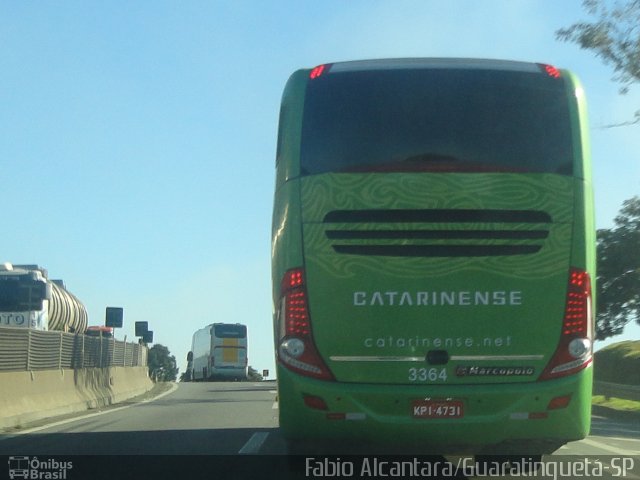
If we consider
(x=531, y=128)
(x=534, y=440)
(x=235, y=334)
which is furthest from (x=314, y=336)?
(x=235, y=334)

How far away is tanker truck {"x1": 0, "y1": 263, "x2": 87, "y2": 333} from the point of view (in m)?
25.9

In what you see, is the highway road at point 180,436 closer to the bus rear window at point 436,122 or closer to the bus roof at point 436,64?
the bus rear window at point 436,122

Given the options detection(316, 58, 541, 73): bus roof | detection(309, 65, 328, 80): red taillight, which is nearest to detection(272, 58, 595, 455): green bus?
detection(316, 58, 541, 73): bus roof

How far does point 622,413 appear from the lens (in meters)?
23.5

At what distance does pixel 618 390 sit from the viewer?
25.3 metres

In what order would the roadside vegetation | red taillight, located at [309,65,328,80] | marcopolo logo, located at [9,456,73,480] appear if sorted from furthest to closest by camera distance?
the roadside vegetation
marcopolo logo, located at [9,456,73,480]
red taillight, located at [309,65,328,80]

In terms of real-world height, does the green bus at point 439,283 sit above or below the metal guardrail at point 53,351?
above

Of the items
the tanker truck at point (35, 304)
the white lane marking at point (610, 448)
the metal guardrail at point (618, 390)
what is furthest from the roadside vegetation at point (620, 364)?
the white lane marking at point (610, 448)

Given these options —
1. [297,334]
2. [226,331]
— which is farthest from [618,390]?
[226,331]

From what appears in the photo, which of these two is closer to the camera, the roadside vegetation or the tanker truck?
the tanker truck

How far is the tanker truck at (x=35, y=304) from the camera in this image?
25.9 m

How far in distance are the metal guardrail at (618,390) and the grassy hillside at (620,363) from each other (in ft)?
20.7

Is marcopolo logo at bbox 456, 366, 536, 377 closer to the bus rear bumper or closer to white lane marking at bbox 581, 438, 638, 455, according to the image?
the bus rear bumper

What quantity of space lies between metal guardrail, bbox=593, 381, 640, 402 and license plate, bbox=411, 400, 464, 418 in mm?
15876
